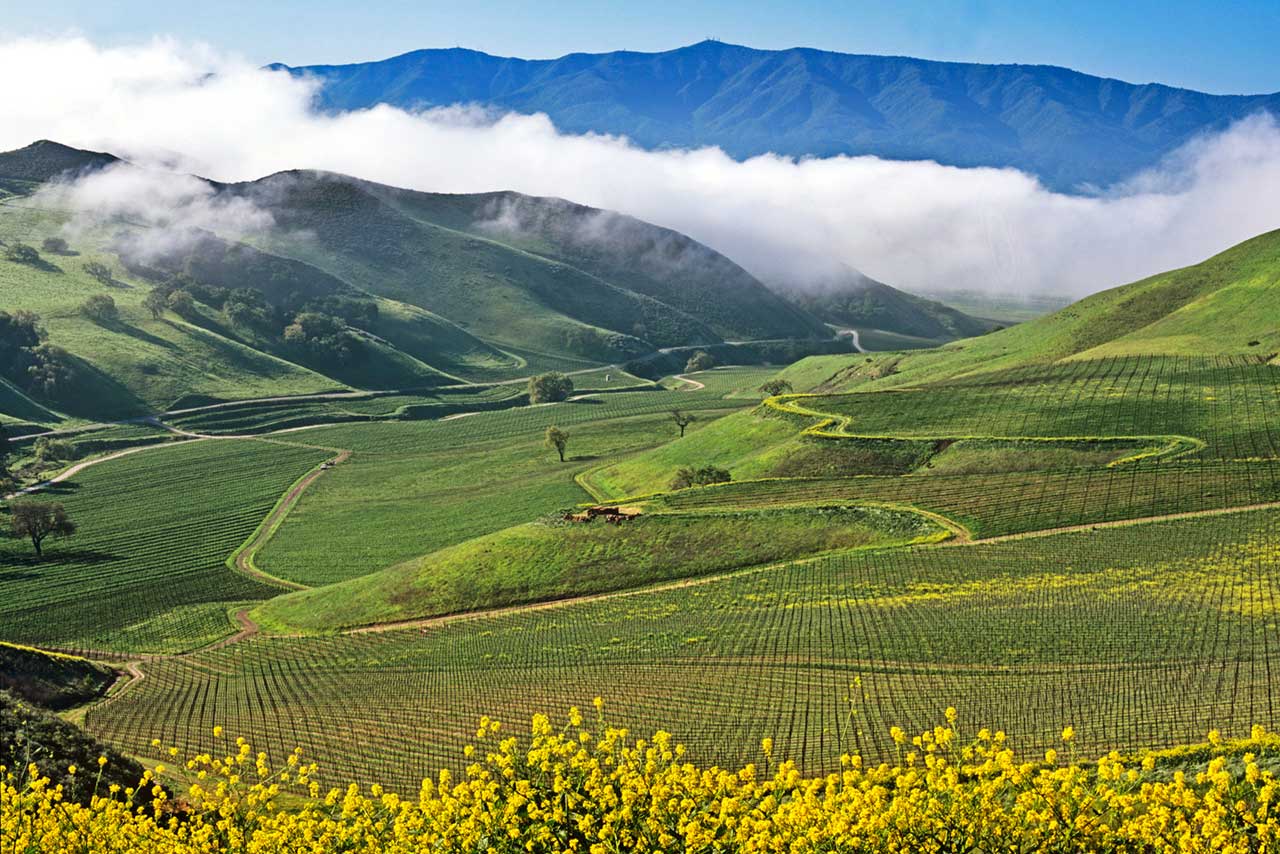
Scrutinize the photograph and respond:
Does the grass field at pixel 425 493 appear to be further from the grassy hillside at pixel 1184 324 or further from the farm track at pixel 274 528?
the grassy hillside at pixel 1184 324

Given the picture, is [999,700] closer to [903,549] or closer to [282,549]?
[903,549]

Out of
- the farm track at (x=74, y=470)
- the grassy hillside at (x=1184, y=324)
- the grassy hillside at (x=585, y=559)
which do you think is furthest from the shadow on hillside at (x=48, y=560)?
the grassy hillside at (x=1184, y=324)

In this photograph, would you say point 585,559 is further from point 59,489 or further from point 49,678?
point 59,489

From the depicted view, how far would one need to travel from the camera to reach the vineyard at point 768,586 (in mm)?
48406

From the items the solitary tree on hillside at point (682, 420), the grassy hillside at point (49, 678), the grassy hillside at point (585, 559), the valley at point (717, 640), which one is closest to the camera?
the valley at point (717, 640)

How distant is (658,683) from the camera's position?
2140 inches

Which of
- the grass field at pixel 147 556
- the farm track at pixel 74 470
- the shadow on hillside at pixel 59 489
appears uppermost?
the farm track at pixel 74 470

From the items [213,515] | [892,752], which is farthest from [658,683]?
[213,515]

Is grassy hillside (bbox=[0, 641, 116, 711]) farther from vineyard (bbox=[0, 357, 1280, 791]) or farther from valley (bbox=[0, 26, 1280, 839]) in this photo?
vineyard (bbox=[0, 357, 1280, 791])

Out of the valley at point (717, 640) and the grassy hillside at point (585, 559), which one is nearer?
the valley at point (717, 640)

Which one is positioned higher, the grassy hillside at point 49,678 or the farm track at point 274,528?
the grassy hillside at point 49,678

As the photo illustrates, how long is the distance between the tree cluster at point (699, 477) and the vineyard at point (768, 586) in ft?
13.0

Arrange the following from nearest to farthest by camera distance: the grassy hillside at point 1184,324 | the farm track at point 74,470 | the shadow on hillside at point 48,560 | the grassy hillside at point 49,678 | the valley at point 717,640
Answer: the valley at point 717,640, the grassy hillside at point 49,678, the shadow on hillside at point 48,560, the farm track at point 74,470, the grassy hillside at point 1184,324

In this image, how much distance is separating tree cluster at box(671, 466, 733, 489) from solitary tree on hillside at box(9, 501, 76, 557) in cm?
7104
